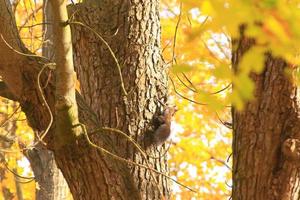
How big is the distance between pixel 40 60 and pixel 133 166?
0.80m

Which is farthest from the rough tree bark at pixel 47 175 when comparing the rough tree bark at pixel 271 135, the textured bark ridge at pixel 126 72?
the rough tree bark at pixel 271 135

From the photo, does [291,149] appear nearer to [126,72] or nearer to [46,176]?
[126,72]

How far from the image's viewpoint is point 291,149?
240cm

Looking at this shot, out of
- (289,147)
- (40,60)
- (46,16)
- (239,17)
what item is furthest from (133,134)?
(46,16)

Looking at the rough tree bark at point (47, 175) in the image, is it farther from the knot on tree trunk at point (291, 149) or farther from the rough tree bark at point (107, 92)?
the knot on tree trunk at point (291, 149)

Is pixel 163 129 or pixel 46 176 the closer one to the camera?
pixel 163 129

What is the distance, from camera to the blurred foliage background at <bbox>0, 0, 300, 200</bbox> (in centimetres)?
113

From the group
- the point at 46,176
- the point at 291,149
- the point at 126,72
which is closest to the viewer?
the point at 291,149

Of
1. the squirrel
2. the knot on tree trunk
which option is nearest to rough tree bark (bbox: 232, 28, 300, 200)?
the knot on tree trunk

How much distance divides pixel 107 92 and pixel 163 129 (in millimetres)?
419

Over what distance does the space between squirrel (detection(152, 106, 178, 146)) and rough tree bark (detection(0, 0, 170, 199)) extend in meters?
0.07

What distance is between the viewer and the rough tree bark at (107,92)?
112 inches

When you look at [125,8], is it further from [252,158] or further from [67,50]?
[252,158]

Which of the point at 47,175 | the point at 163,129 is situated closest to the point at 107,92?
the point at 163,129
